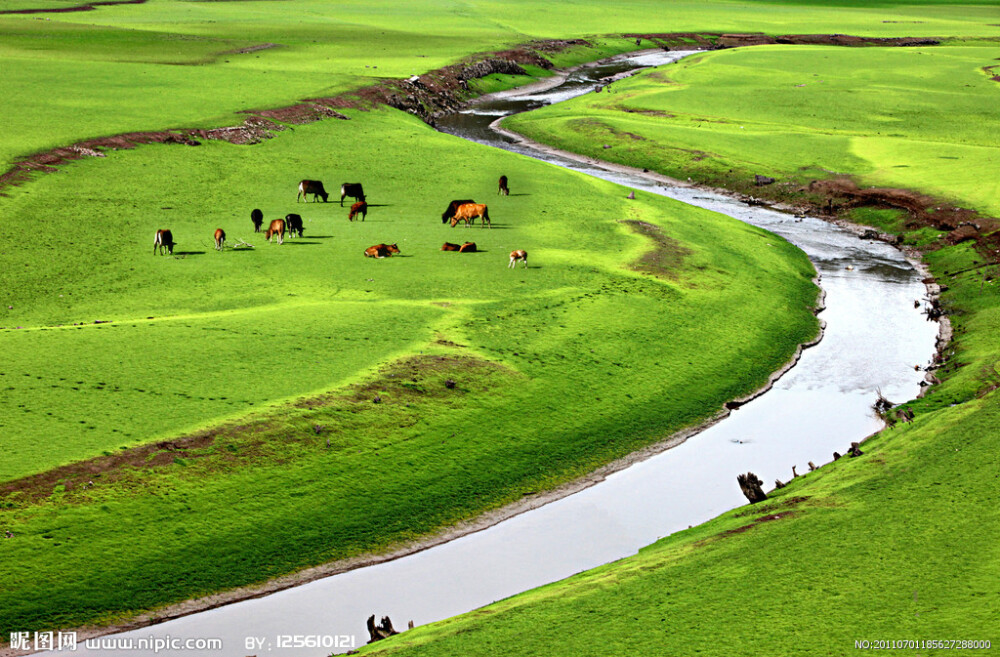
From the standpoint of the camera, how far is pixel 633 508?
1055 inches

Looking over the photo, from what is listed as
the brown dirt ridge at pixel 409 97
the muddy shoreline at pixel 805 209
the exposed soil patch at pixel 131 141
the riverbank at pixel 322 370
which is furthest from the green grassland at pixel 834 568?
the exposed soil patch at pixel 131 141

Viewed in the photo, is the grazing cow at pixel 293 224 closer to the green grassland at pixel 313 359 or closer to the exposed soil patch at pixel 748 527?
the green grassland at pixel 313 359

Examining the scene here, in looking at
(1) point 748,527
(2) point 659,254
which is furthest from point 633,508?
(2) point 659,254

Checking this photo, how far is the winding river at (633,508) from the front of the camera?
21.3 metres

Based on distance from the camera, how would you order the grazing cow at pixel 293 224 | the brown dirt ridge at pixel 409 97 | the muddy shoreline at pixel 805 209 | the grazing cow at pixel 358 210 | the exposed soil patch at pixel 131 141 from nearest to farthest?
1. the muddy shoreline at pixel 805 209
2. the grazing cow at pixel 293 224
3. the grazing cow at pixel 358 210
4. the exposed soil patch at pixel 131 141
5. the brown dirt ridge at pixel 409 97

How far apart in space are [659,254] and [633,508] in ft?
60.7

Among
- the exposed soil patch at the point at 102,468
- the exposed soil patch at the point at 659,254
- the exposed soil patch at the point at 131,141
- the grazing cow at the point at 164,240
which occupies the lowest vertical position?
the exposed soil patch at the point at 102,468

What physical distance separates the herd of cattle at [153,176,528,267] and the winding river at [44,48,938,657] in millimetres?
11924

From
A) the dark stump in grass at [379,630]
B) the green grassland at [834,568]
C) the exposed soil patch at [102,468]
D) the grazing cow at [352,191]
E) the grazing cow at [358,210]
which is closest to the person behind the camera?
the green grassland at [834,568]

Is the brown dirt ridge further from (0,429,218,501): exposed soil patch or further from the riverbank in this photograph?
(0,429,218,501): exposed soil patch

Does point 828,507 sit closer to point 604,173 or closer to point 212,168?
point 212,168

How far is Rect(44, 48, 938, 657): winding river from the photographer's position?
2133 cm

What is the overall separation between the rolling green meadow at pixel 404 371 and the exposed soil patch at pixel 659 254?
0.67 ft

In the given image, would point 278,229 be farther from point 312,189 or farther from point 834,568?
point 834,568
